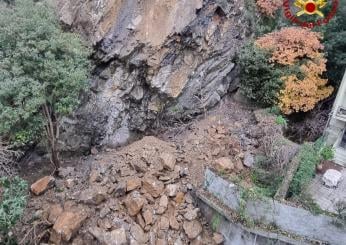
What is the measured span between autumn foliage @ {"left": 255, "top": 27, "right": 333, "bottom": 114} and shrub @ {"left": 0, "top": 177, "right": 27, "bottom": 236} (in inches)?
349

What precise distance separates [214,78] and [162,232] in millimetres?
6078

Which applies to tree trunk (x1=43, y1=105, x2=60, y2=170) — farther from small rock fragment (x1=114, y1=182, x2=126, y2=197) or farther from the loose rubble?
small rock fragment (x1=114, y1=182, x2=126, y2=197)

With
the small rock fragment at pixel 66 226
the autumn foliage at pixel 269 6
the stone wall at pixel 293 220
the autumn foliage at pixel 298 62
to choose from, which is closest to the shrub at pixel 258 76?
the autumn foliage at pixel 298 62

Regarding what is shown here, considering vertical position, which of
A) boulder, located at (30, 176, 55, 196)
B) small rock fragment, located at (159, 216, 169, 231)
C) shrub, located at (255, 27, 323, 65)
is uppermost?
shrub, located at (255, 27, 323, 65)

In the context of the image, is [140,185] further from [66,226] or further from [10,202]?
[10,202]

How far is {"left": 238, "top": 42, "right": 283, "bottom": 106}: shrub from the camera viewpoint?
12.4 m

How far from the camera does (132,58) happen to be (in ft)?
37.6

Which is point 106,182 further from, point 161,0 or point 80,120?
point 161,0

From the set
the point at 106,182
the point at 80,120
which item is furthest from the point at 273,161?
the point at 80,120

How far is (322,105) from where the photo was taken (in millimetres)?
13523

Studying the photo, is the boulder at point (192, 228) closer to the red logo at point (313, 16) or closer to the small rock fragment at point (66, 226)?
the small rock fragment at point (66, 226)

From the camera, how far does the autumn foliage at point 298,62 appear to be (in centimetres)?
1213

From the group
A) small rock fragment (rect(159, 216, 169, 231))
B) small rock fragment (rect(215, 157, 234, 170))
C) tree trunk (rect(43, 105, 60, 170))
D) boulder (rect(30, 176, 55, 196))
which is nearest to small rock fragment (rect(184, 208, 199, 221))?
small rock fragment (rect(159, 216, 169, 231))

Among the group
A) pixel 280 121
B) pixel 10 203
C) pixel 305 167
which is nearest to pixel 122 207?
pixel 10 203
